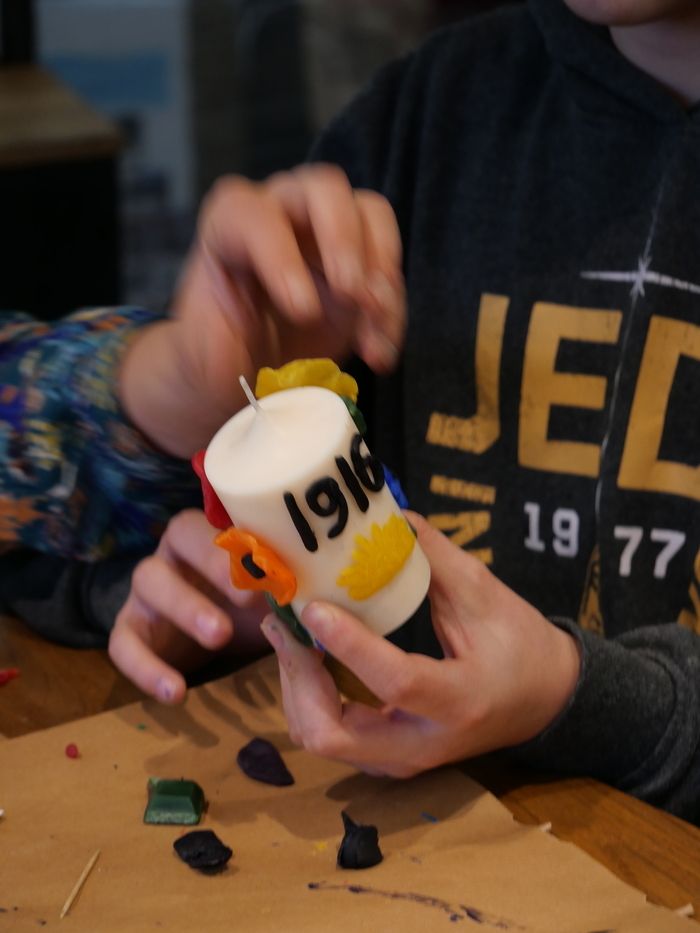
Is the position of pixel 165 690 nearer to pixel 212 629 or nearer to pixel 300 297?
pixel 212 629

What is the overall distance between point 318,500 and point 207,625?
195mm

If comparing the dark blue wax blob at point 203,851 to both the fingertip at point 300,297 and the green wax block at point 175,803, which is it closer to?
the green wax block at point 175,803

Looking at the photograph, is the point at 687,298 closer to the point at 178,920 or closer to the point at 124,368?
the point at 124,368

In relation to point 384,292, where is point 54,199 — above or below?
below

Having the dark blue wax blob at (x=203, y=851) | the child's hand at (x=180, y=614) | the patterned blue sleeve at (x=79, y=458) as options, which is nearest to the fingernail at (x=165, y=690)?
the child's hand at (x=180, y=614)

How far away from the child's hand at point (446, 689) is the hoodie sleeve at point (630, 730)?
0.13 ft

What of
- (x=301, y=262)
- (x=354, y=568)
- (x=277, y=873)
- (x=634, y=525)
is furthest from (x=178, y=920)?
(x=634, y=525)

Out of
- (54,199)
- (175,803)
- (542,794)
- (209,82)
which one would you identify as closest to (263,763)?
(175,803)

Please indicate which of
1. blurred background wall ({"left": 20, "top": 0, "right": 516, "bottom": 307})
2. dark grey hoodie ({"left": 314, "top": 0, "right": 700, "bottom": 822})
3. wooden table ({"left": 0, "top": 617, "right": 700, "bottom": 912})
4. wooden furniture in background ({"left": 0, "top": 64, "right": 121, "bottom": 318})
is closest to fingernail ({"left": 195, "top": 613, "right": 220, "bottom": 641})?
wooden table ({"left": 0, "top": 617, "right": 700, "bottom": 912})

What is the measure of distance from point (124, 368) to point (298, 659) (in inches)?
12.1

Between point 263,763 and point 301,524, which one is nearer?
point 301,524

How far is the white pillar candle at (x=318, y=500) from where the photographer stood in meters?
0.57

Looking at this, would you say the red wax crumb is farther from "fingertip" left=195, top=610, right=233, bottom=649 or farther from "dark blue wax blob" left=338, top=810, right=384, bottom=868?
"dark blue wax blob" left=338, top=810, right=384, bottom=868

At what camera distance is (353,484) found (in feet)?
1.93
